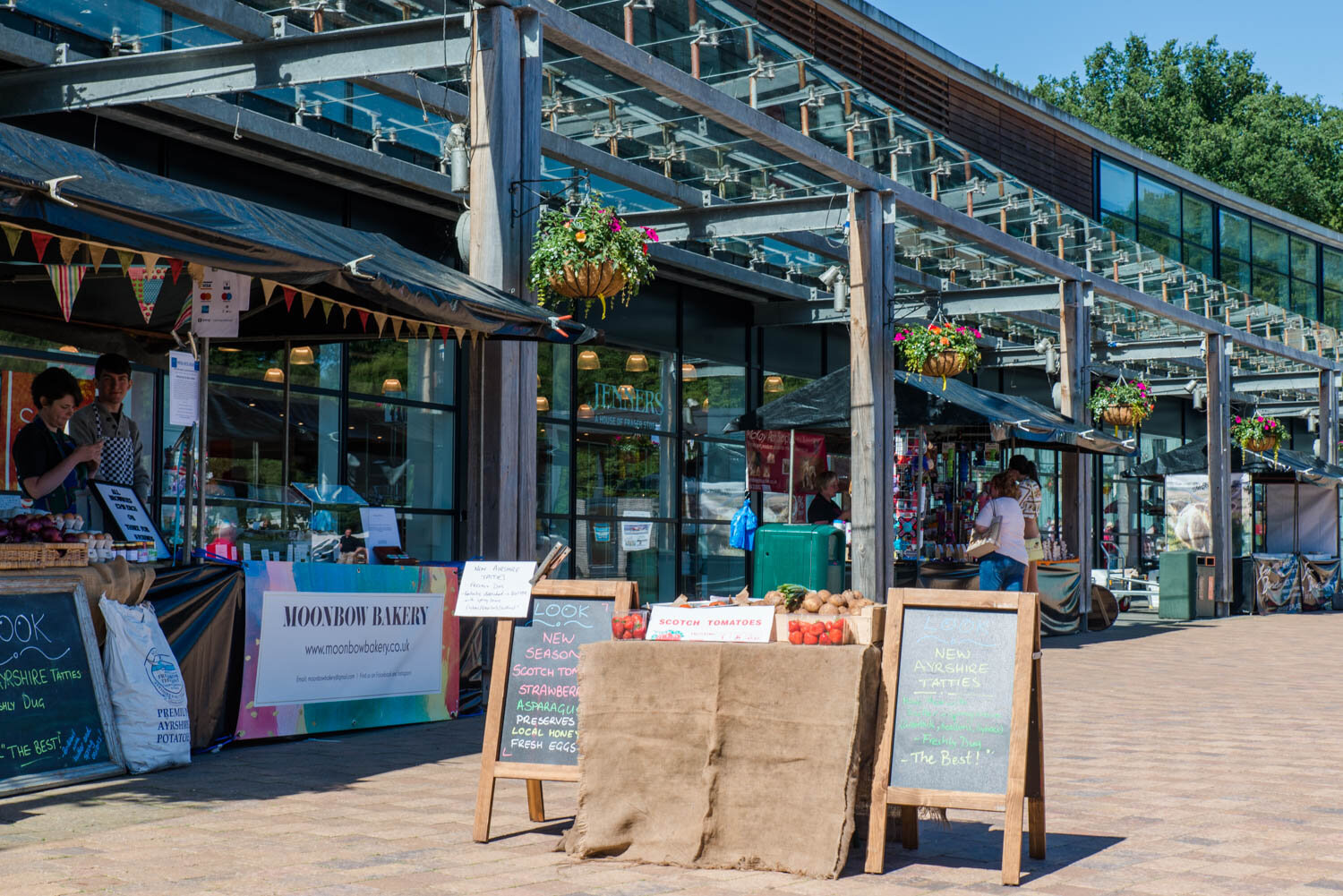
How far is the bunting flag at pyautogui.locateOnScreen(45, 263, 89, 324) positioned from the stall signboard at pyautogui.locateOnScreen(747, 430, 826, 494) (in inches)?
378

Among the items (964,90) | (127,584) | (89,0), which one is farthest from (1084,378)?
(127,584)

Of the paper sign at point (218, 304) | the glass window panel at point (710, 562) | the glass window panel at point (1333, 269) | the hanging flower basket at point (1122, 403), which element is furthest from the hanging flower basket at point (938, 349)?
the glass window panel at point (1333, 269)

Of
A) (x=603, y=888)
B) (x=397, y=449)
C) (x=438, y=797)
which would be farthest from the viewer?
(x=397, y=449)

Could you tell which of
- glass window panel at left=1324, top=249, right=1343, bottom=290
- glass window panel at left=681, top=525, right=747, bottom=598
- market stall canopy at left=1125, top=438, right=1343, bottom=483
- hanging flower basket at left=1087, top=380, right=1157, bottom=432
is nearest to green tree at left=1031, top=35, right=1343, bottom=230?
glass window panel at left=1324, top=249, right=1343, bottom=290

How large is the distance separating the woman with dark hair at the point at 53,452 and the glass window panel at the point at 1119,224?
Answer: 76.5 feet

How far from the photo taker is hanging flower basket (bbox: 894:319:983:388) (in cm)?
1477

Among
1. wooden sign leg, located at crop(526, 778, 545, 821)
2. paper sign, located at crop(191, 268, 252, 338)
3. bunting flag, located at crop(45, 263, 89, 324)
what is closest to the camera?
wooden sign leg, located at crop(526, 778, 545, 821)

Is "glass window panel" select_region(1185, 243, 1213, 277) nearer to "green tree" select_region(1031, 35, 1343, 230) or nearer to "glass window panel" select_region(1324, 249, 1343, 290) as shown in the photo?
"glass window panel" select_region(1324, 249, 1343, 290)

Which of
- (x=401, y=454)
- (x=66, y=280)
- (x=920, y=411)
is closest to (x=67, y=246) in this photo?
(x=66, y=280)

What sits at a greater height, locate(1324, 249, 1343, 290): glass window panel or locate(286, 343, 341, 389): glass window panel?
locate(1324, 249, 1343, 290): glass window panel

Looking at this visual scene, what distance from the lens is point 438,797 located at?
637 centimetres

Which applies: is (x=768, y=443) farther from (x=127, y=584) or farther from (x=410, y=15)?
(x=127, y=584)

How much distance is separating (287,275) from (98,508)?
178cm

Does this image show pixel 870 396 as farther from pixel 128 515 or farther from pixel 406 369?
pixel 128 515
